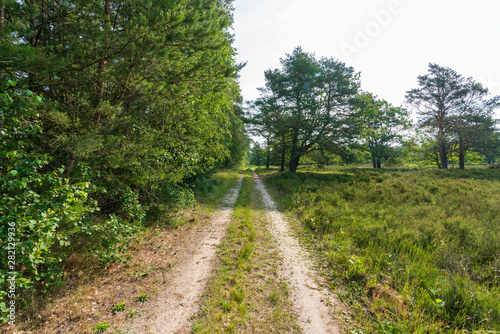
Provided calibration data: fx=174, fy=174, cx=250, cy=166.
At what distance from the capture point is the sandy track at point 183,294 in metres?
3.12

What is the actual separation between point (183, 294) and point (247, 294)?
1.43 m

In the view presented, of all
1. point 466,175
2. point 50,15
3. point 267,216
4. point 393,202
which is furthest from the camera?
point 466,175

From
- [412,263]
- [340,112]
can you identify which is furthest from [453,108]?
[412,263]

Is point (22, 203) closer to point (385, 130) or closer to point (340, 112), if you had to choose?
point (340, 112)

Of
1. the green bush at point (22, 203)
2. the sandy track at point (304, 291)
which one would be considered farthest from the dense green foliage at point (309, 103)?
the green bush at point (22, 203)

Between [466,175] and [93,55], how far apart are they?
107 ft

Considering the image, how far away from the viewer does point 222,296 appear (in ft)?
12.4

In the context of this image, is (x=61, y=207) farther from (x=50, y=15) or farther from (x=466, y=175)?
(x=466, y=175)

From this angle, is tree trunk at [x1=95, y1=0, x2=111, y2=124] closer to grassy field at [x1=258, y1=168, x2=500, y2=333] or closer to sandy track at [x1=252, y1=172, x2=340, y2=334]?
sandy track at [x1=252, y1=172, x2=340, y2=334]

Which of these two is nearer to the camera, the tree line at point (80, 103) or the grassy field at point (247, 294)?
the tree line at point (80, 103)

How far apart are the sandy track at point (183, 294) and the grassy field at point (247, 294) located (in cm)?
23

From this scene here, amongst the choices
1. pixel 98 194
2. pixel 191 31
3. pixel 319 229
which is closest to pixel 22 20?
pixel 191 31

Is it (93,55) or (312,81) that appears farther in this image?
(312,81)

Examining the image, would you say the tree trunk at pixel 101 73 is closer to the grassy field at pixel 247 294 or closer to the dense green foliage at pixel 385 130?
the grassy field at pixel 247 294
